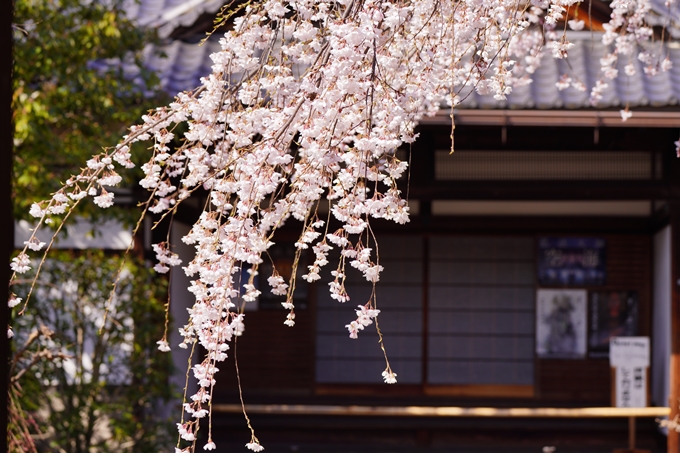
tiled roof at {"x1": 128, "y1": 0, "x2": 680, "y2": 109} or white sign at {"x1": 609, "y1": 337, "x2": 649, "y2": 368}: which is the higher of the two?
tiled roof at {"x1": 128, "y1": 0, "x2": 680, "y2": 109}

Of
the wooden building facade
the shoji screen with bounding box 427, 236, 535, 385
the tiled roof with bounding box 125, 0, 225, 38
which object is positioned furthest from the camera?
the shoji screen with bounding box 427, 236, 535, 385

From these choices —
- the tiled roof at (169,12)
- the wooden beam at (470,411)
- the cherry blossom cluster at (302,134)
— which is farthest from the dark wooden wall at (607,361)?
the cherry blossom cluster at (302,134)

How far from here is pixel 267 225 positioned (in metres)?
2.71

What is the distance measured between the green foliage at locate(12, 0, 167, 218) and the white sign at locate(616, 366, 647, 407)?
4370mm

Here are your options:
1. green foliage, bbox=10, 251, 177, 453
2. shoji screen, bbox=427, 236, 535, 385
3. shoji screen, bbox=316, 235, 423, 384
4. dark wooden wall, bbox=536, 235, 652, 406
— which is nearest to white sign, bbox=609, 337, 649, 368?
dark wooden wall, bbox=536, 235, 652, 406

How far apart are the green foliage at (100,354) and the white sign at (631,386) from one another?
3.72m

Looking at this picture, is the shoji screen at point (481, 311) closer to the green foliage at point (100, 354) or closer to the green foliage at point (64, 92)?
the green foliage at point (100, 354)

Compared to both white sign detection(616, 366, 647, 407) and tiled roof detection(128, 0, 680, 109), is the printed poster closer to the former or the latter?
white sign detection(616, 366, 647, 407)

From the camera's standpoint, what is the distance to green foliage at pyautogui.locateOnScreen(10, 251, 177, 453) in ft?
17.5

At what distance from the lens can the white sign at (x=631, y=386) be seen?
6.81 m

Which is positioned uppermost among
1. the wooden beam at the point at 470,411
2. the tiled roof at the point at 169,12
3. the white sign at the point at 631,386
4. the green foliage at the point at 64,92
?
the tiled roof at the point at 169,12

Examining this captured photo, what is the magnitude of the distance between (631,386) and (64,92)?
5.00 m

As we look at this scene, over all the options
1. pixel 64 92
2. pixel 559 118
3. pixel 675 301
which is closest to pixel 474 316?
pixel 675 301

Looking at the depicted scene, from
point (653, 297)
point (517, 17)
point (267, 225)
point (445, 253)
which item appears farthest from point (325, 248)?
point (653, 297)
